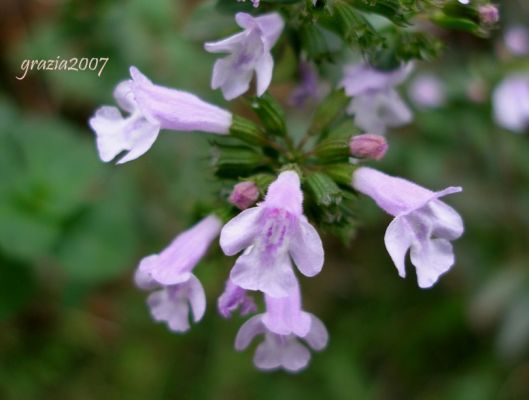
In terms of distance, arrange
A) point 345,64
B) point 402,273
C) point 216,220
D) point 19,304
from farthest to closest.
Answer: point 19,304, point 345,64, point 216,220, point 402,273

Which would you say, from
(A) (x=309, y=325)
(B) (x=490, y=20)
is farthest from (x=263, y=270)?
(B) (x=490, y=20)

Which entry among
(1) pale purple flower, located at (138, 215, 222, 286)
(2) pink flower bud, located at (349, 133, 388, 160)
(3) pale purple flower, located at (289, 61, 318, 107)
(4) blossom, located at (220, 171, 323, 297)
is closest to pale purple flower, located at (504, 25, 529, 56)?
(3) pale purple flower, located at (289, 61, 318, 107)

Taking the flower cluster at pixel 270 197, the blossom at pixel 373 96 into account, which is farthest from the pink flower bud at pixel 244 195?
the blossom at pixel 373 96

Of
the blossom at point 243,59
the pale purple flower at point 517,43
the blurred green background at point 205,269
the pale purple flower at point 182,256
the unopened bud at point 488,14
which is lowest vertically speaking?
the blurred green background at point 205,269

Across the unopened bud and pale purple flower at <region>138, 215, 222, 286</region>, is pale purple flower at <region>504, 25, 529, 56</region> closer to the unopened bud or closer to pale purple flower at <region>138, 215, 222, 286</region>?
the unopened bud

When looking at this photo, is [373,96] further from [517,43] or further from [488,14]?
[517,43]

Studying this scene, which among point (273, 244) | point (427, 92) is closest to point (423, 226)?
point (273, 244)

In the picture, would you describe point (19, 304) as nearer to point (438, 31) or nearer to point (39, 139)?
point (39, 139)

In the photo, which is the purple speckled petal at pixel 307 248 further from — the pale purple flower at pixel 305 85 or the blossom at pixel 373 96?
the pale purple flower at pixel 305 85
